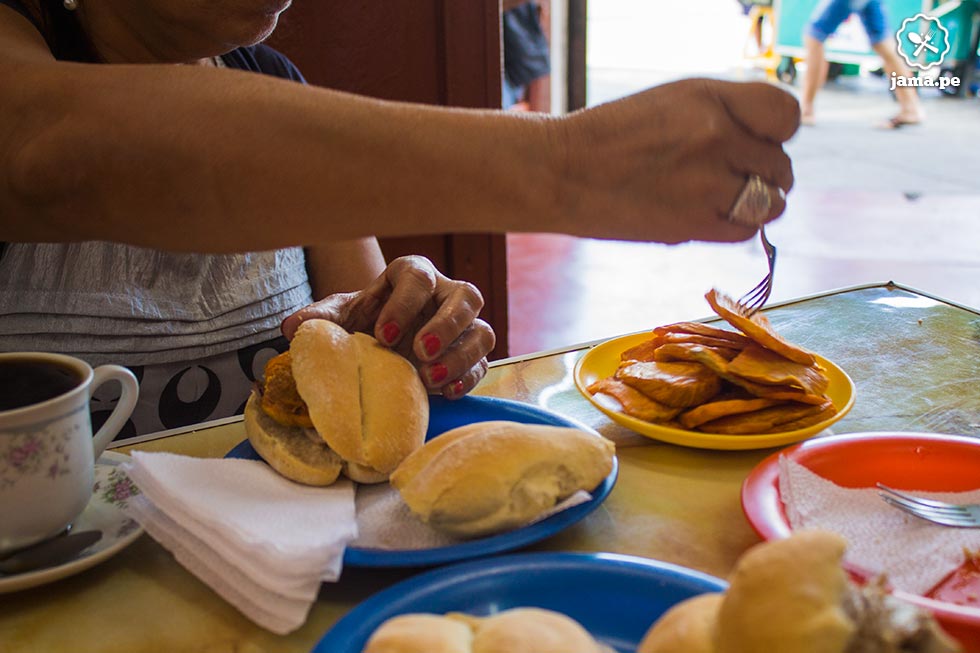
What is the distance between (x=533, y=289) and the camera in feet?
15.3

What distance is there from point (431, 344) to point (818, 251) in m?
4.20

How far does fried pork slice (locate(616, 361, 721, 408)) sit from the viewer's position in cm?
108

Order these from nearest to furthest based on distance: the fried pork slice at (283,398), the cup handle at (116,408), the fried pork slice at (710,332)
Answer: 1. the cup handle at (116,408)
2. the fried pork slice at (283,398)
3. the fried pork slice at (710,332)

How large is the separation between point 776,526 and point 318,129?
1.76ft

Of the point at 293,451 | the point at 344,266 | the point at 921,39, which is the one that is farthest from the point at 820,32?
the point at 293,451

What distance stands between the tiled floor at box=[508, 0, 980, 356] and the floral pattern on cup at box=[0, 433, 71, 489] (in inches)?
107

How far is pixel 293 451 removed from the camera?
0.97 metres

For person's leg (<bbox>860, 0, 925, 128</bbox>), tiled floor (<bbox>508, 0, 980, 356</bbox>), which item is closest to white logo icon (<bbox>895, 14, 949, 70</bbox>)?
person's leg (<bbox>860, 0, 925, 128</bbox>)

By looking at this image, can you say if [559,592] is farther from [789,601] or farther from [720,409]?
[720,409]

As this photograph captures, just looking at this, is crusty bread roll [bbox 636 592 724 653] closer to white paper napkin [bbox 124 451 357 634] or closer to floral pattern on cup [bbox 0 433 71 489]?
white paper napkin [bbox 124 451 357 634]

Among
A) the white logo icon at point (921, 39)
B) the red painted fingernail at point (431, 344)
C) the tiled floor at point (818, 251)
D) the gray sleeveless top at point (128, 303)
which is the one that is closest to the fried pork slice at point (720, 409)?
the red painted fingernail at point (431, 344)

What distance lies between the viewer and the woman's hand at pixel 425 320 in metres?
1.14

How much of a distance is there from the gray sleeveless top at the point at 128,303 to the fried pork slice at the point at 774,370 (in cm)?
82

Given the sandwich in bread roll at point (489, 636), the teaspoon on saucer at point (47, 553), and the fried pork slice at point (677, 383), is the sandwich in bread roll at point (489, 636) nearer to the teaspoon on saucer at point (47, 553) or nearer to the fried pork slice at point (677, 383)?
the teaspoon on saucer at point (47, 553)
